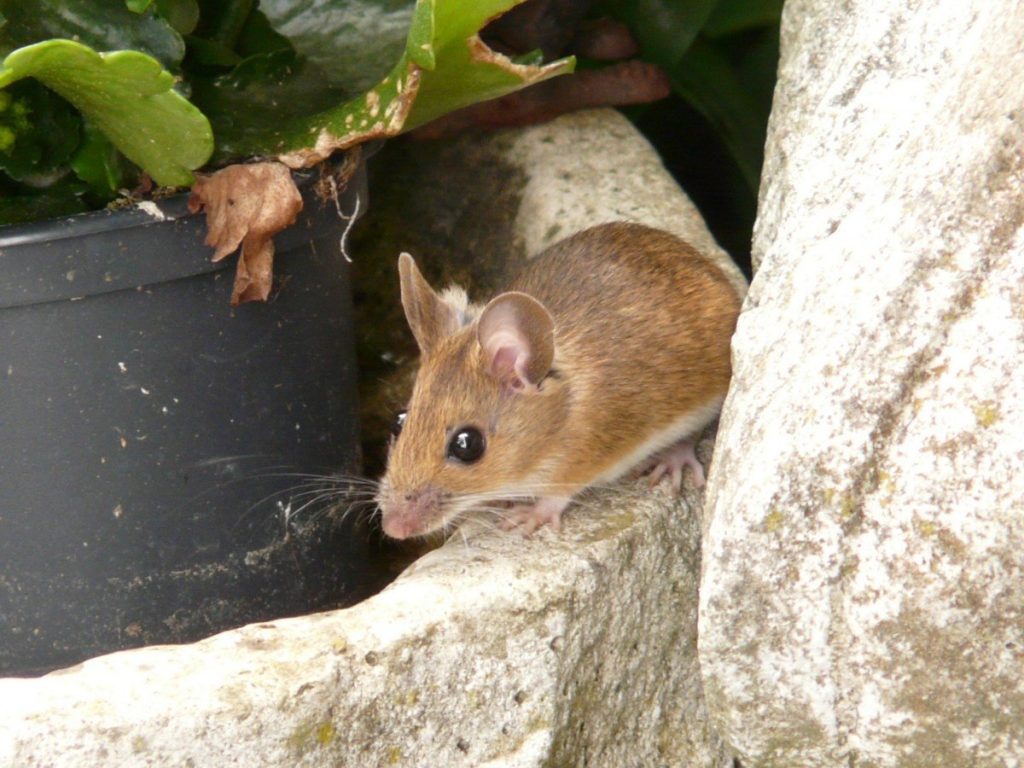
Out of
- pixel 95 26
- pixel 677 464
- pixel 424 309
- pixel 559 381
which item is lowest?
pixel 677 464

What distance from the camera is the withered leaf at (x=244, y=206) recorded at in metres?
2.86

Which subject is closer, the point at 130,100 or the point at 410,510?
the point at 130,100

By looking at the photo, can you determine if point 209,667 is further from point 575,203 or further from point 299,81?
point 575,203

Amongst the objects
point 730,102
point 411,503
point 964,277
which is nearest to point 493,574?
point 411,503

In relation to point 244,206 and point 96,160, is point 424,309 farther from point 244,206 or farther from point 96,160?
point 96,160

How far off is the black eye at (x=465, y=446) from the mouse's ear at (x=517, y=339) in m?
0.15

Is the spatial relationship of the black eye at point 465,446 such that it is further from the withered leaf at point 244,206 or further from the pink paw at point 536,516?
the withered leaf at point 244,206

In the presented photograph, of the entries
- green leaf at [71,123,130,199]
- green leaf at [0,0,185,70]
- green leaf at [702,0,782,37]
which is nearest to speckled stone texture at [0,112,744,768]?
green leaf at [71,123,130,199]

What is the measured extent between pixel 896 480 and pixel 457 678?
36.9 inches

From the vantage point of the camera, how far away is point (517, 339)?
322cm

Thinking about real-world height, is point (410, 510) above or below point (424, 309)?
below

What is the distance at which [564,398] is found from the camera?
3.45m

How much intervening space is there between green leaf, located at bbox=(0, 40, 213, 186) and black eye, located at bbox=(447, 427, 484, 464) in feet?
2.84

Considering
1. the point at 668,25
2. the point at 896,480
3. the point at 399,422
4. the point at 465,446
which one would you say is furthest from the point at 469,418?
the point at 668,25
